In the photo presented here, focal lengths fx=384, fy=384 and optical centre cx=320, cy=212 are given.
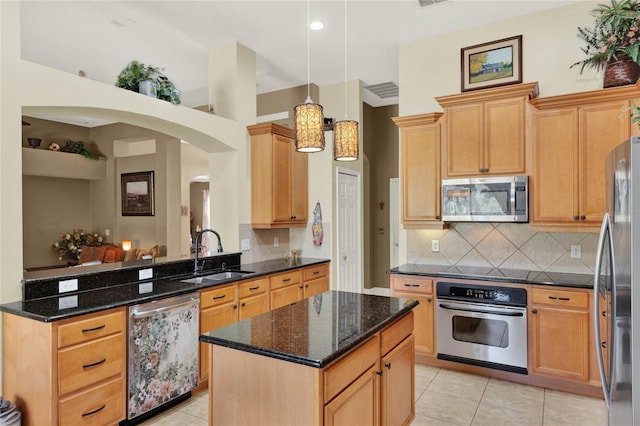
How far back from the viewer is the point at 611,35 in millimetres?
3279

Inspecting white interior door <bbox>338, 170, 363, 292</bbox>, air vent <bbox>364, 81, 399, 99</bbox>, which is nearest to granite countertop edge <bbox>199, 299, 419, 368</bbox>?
white interior door <bbox>338, 170, 363, 292</bbox>

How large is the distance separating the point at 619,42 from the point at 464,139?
4.63ft

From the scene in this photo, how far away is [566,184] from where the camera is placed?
3307mm

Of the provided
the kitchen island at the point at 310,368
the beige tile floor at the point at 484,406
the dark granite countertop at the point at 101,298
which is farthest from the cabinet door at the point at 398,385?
the dark granite countertop at the point at 101,298

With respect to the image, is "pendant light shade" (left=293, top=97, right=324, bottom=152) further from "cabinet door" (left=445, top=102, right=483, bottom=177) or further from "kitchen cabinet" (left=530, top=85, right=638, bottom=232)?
"kitchen cabinet" (left=530, top=85, right=638, bottom=232)

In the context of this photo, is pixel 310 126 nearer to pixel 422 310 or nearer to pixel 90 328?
pixel 90 328

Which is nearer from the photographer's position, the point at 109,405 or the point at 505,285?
the point at 109,405

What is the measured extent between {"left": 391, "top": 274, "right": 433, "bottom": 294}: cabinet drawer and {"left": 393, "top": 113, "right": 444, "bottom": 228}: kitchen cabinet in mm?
581

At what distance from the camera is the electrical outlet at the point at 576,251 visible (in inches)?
140

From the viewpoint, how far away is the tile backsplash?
11.7 ft

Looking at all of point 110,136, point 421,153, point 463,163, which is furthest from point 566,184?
A: point 110,136

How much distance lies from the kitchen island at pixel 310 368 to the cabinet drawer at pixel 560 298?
1.61 metres

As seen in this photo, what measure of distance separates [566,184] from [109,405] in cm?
389

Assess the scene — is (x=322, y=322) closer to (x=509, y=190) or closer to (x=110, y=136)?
(x=509, y=190)
